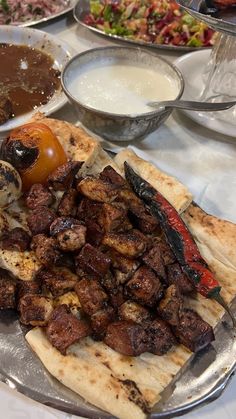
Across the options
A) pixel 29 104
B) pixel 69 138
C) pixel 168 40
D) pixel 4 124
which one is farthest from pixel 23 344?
pixel 168 40

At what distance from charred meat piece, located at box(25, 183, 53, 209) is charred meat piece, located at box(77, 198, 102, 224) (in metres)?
0.17

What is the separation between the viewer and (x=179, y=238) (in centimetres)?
229

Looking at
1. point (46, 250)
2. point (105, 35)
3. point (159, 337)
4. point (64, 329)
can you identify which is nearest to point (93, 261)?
point (46, 250)

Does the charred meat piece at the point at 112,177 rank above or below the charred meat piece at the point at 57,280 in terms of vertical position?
above

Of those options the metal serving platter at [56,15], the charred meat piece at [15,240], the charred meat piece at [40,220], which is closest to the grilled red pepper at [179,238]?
the charred meat piece at [40,220]

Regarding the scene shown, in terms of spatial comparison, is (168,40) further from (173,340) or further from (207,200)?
(173,340)

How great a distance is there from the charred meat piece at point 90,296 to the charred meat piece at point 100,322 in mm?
21

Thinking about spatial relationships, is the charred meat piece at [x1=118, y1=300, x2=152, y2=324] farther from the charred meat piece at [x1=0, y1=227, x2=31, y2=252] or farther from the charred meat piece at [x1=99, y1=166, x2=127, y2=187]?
the charred meat piece at [x1=99, y1=166, x2=127, y2=187]

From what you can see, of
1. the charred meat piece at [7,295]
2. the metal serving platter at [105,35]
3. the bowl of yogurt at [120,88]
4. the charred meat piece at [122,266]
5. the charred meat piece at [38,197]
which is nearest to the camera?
the charred meat piece at [7,295]

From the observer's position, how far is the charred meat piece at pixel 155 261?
7.03 feet

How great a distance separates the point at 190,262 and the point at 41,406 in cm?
92

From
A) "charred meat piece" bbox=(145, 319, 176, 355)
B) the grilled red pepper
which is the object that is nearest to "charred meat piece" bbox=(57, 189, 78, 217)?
the grilled red pepper

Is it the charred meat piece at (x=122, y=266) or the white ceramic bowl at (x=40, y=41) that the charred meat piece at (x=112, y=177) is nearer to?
the charred meat piece at (x=122, y=266)

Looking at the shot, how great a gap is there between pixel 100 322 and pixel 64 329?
155 millimetres
